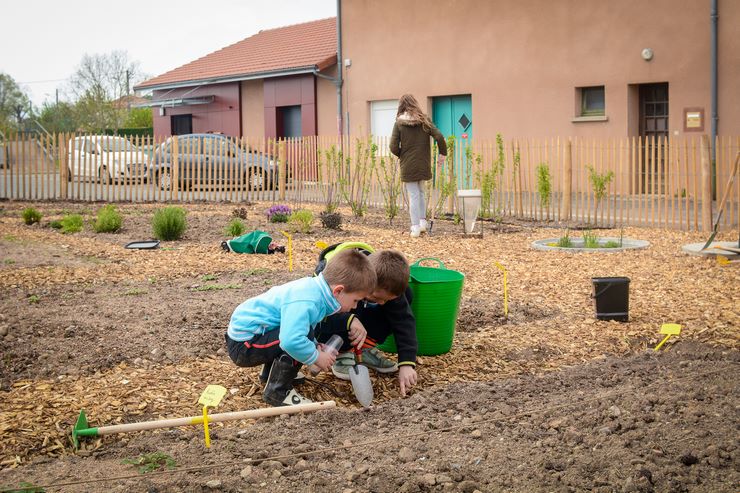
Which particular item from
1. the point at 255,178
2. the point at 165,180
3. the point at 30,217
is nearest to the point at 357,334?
the point at 30,217

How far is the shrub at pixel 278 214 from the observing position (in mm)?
12484

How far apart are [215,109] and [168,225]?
61.2 feet

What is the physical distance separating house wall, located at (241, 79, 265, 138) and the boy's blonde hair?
2348 cm

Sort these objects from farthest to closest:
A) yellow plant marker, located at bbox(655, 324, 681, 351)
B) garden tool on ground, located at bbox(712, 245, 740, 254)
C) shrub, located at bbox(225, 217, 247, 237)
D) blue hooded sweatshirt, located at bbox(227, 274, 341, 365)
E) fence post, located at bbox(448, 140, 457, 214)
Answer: fence post, located at bbox(448, 140, 457, 214)
shrub, located at bbox(225, 217, 247, 237)
garden tool on ground, located at bbox(712, 245, 740, 254)
yellow plant marker, located at bbox(655, 324, 681, 351)
blue hooded sweatshirt, located at bbox(227, 274, 341, 365)

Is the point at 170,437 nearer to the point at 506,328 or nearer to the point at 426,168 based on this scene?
the point at 506,328

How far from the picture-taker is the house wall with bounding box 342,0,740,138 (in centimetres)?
1647

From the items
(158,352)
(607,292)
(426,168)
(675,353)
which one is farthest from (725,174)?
(158,352)

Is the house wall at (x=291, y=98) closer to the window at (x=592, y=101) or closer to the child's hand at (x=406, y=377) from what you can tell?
the window at (x=592, y=101)

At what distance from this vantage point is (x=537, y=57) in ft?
62.3

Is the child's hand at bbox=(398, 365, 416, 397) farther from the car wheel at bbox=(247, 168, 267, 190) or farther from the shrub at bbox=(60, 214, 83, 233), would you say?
the car wheel at bbox=(247, 168, 267, 190)

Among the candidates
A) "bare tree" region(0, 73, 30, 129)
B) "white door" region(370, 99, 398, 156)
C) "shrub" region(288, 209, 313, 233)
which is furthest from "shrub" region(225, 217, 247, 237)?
"bare tree" region(0, 73, 30, 129)

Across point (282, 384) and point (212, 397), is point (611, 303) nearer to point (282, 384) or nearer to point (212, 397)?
point (282, 384)

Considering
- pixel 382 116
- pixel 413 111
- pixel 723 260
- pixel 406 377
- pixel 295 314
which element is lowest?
pixel 406 377

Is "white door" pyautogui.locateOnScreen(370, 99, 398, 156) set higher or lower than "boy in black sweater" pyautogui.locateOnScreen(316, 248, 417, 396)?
higher
